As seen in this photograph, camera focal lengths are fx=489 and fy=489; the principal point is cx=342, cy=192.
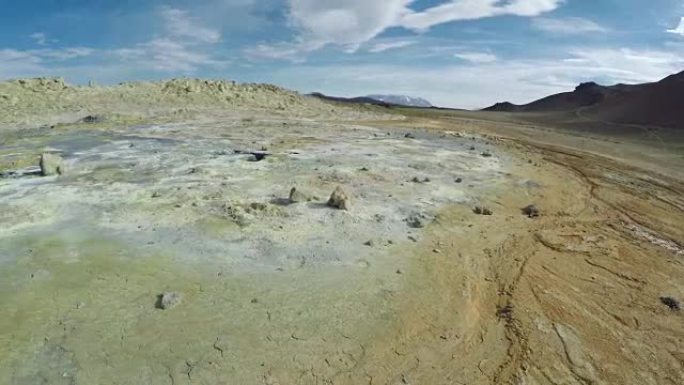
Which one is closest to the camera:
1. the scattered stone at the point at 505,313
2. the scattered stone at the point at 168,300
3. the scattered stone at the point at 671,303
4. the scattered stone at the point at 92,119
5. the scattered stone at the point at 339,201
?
the scattered stone at the point at 168,300

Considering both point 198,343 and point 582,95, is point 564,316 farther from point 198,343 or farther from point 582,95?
point 582,95

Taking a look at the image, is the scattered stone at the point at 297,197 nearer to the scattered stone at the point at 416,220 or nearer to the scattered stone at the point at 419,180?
the scattered stone at the point at 416,220

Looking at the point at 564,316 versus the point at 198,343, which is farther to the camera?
the point at 564,316

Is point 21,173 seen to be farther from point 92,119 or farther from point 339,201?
point 92,119

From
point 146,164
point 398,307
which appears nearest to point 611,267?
point 398,307

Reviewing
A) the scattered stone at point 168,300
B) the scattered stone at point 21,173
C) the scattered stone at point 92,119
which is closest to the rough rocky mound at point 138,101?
the scattered stone at point 92,119

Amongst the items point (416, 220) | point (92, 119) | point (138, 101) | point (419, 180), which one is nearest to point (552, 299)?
point (416, 220)
